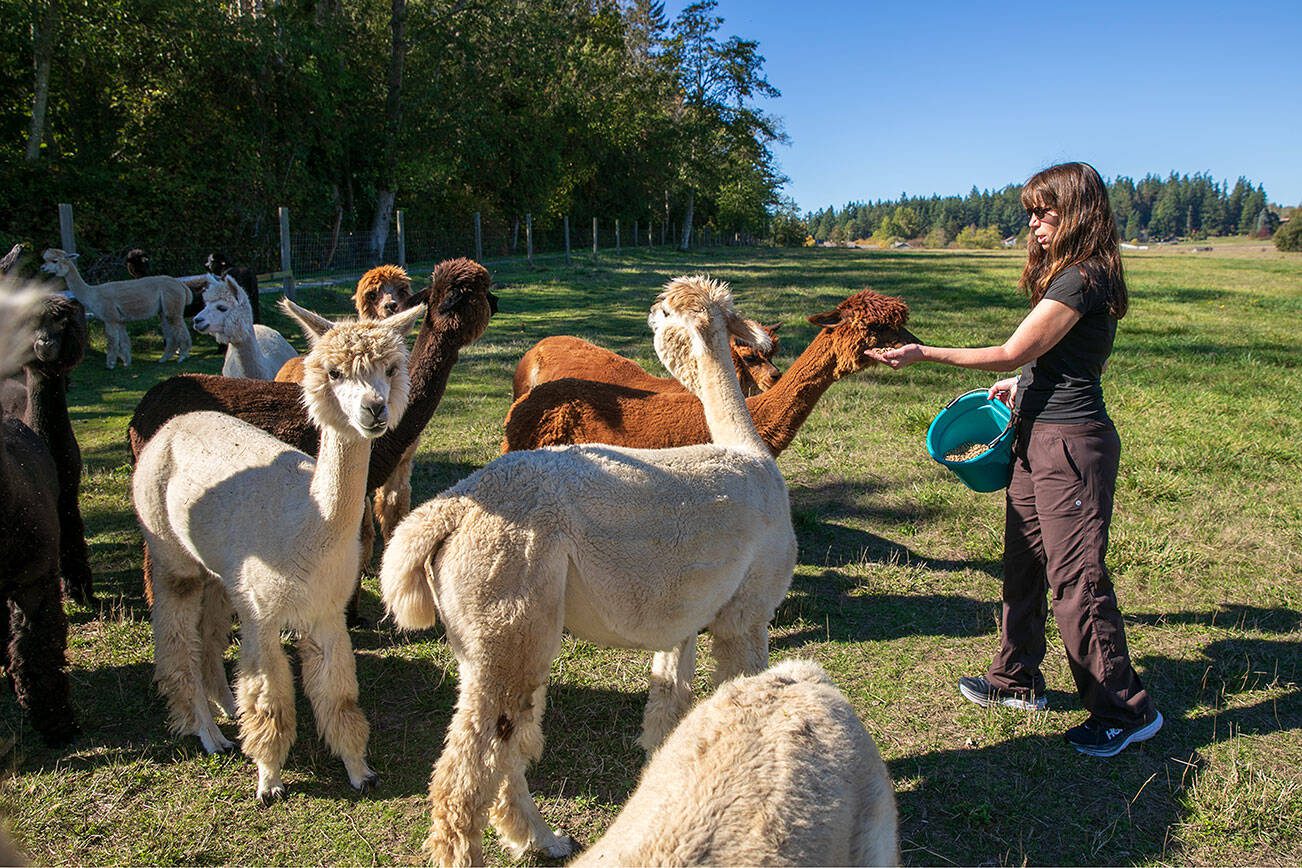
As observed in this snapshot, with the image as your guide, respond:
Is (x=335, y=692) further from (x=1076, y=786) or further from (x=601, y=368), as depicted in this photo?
(x=601, y=368)

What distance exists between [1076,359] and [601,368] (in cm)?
361

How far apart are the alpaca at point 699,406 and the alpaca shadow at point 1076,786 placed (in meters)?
2.12

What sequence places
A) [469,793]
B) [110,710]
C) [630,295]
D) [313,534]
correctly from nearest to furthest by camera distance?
1. [469,793]
2. [313,534]
3. [110,710]
4. [630,295]

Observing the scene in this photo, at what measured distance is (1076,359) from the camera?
3.65 meters

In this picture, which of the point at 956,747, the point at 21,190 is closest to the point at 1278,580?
the point at 956,747

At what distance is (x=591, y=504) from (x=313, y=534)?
1.28 meters

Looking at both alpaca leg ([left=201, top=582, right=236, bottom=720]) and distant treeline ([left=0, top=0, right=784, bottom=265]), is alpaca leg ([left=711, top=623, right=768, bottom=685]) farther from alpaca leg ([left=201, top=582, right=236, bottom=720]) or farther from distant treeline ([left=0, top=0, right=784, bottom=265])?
distant treeline ([left=0, top=0, right=784, bottom=265])

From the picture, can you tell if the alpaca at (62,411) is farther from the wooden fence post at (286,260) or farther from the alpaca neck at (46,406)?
the wooden fence post at (286,260)

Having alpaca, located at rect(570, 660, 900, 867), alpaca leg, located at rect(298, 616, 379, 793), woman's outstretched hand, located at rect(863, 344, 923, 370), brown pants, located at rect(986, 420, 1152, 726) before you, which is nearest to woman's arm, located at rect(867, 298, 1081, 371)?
woman's outstretched hand, located at rect(863, 344, 923, 370)

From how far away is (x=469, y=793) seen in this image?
2.78 metres

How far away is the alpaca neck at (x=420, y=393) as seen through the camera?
4.48m

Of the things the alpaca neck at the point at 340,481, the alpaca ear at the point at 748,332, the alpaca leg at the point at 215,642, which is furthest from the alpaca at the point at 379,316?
the alpaca ear at the point at 748,332

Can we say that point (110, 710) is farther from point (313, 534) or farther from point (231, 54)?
point (231, 54)

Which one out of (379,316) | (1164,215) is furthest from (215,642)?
(1164,215)
